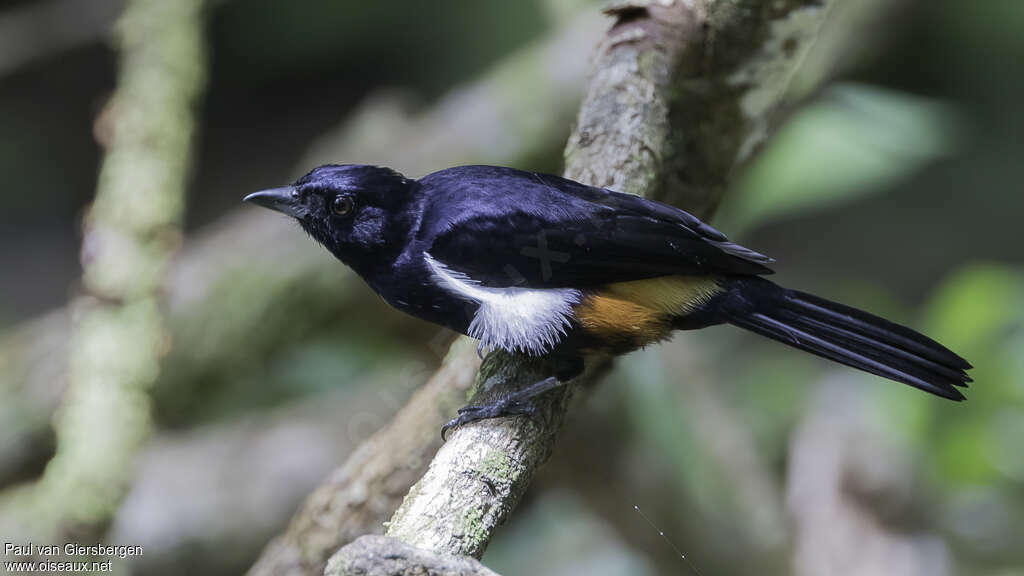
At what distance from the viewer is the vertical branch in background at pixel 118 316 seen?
274cm

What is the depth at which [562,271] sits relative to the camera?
8.01ft

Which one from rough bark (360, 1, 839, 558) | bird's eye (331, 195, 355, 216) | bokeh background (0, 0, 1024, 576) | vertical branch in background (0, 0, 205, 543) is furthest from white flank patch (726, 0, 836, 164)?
vertical branch in background (0, 0, 205, 543)

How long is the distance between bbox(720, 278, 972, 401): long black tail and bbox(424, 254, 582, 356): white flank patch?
0.49 m

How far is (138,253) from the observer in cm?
296

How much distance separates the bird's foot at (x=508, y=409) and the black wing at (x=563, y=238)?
326mm

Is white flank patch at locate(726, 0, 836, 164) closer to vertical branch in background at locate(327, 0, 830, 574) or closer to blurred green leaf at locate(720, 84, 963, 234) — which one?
vertical branch in background at locate(327, 0, 830, 574)

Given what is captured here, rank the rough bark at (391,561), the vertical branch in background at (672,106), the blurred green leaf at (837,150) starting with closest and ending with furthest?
the rough bark at (391,561) < the vertical branch in background at (672,106) < the blurred green leaf at (837,150)

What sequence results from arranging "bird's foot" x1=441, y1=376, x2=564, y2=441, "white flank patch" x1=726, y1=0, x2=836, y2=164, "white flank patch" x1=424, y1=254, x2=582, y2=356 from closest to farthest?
"bird's foot" x1=441, y1=376, x2=564, y2=441 → "white flank patch" x1=424, y1=254, x2=582, y2=356 → "white flank patch" x1=726, y1=0, x2=836, y2=164

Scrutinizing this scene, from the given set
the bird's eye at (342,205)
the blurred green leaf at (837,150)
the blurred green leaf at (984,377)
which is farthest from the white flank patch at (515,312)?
the blurred green leaf at (984,377)

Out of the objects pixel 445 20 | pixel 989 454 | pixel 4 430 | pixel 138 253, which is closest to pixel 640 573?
pixel 989 454

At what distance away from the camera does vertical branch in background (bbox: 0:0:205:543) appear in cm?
274

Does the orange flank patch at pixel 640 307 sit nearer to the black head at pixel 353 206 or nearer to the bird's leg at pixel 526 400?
the bird's leg at pixel 526 400

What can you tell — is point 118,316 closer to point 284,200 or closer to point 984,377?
point 284,200

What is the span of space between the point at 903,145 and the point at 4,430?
A: 4587 mm
